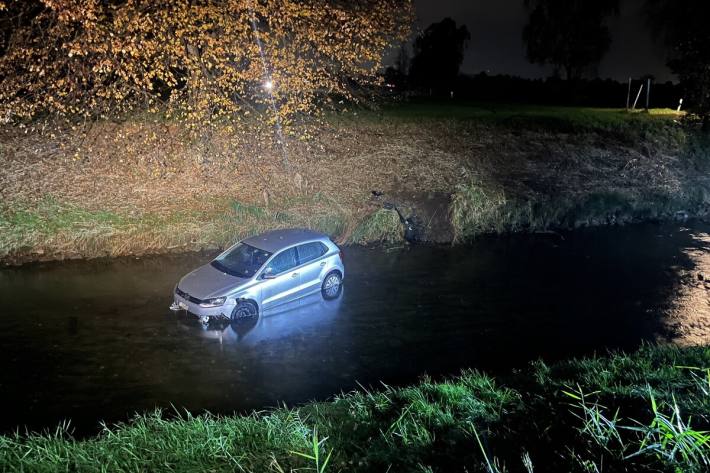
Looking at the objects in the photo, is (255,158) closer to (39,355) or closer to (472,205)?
(472,205)

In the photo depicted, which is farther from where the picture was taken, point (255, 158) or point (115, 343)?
point (255, 158)

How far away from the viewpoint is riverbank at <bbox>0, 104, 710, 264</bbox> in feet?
61.9

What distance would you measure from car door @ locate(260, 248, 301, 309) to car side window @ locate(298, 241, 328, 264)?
181 mm

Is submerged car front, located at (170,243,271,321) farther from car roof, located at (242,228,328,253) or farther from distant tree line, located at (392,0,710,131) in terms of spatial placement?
distant tree line, located at (392,0,710,131)

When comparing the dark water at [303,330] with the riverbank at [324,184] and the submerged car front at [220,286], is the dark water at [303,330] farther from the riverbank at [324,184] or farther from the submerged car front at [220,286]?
the riverbank at [324,184]

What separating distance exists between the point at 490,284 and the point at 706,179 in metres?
18.5

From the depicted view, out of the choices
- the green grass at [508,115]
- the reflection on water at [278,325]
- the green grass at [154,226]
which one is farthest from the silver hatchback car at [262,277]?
the green grass at [508,115]

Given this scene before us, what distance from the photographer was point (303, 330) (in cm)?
1298

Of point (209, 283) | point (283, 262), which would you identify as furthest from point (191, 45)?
point (209, 283)

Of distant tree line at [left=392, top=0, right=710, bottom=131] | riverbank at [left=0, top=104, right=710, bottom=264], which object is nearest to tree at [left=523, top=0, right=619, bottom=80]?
distant tree line at [left=392, top=0, right=710, bottom=131]

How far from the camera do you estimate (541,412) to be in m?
6.12

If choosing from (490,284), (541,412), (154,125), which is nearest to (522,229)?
(490,284)

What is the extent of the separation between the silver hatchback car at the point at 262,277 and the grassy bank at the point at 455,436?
5.19 metres

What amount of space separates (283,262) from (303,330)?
6.80ft
